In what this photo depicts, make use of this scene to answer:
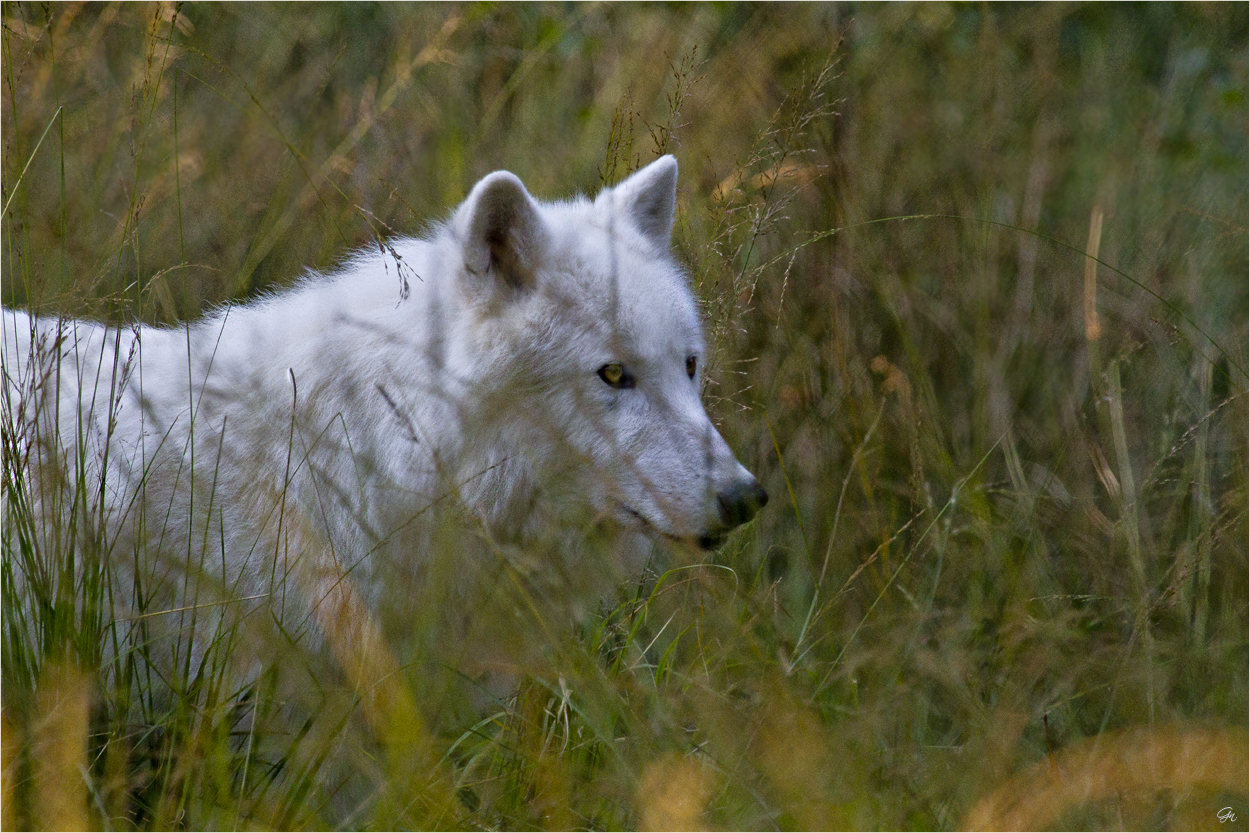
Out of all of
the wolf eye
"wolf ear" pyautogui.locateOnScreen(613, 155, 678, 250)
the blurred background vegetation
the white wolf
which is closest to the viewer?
the blurred background vegetation

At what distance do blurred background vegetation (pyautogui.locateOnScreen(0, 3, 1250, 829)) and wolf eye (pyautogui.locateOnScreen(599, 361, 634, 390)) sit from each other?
A: 1.65ft

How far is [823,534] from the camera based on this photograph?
12.9 ft

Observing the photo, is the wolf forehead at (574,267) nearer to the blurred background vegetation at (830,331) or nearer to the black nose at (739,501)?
the blurred background vegetation at (830,331)

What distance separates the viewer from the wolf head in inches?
108

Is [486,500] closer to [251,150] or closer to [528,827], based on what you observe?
[528,827]

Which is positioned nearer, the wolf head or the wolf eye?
the wolf head

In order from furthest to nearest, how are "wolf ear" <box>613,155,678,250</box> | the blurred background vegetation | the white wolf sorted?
1. "wolf ear" <box>613,155,678,250</box>
2. the white wolf
3. the blurred background vegetation

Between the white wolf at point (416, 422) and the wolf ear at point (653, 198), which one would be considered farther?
the wolf ear at point (653, 198)

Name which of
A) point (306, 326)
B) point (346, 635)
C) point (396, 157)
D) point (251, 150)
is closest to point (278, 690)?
point (346, 635)

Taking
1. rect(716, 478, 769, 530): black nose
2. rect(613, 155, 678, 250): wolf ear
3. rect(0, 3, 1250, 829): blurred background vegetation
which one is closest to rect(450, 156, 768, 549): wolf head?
rect(716, 478, 769, 530): black nose

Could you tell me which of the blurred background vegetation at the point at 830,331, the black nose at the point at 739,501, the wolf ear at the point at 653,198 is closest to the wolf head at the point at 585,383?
the black nose at the point at 739,501

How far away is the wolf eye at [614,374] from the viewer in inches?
112

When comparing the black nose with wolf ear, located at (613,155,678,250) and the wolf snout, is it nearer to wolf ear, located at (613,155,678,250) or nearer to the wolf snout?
the wolf snout

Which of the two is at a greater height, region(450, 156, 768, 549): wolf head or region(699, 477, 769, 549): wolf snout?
region(450, 156, 768, 549): wolf head
